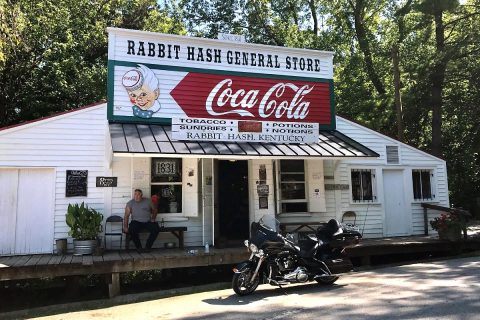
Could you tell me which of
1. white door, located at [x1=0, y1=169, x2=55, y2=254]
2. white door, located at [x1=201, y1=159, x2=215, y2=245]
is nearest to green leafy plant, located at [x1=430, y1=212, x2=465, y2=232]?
white door, located at [x1=201, y1=159, x2=215, y2=245]

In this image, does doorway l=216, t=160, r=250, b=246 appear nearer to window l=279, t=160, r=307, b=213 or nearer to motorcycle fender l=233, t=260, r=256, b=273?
window l=279, t=160, r=307, b=213

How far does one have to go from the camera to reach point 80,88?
59.2 ft

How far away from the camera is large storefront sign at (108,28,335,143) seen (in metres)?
10.7

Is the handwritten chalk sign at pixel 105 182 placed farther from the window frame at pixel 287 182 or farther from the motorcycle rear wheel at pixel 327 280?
the motorcycle rear wheel at pixel 327 280

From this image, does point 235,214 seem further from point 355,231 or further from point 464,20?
point 464,20

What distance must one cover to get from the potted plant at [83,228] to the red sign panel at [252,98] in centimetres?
331

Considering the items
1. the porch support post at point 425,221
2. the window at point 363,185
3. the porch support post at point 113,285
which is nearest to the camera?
the porch support post at point 113,285

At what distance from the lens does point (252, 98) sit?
11664 mm

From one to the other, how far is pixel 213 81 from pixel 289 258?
205 inches

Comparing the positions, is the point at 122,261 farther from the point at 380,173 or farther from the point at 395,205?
the point at 395,205

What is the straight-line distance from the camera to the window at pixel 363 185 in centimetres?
1302

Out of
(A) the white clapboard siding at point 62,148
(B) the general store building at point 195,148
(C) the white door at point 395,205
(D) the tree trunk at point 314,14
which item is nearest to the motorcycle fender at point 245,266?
(B) the general store building at point 195,148

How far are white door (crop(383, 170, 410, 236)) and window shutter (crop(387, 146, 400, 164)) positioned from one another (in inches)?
11.9

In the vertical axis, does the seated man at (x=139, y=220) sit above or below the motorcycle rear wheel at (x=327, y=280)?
above
